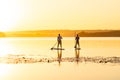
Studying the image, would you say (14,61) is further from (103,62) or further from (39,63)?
(103,62)

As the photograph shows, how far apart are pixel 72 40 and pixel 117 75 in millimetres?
4678

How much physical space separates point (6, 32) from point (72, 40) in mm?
2145

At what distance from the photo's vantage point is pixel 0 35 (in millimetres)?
7773

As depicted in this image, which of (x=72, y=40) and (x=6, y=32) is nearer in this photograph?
(x=6, y=32)

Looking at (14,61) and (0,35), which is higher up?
(0,35)

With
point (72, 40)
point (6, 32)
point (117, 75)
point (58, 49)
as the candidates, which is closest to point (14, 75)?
point (117, 75)

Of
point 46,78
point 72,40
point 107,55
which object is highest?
point 72,40

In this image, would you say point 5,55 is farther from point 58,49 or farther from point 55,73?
point 55,73

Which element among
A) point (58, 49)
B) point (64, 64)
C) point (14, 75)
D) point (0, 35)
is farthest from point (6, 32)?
point (14, 75)

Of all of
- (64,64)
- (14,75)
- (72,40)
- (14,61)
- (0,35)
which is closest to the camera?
(14,75)

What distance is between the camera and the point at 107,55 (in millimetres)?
5742

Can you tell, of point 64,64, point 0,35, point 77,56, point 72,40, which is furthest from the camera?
point 72,40

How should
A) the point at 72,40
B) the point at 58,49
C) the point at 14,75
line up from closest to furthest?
the point at 14,75 → the point at 58,49 → the point at 72,40

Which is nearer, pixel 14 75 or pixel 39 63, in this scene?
pixel 14 75
